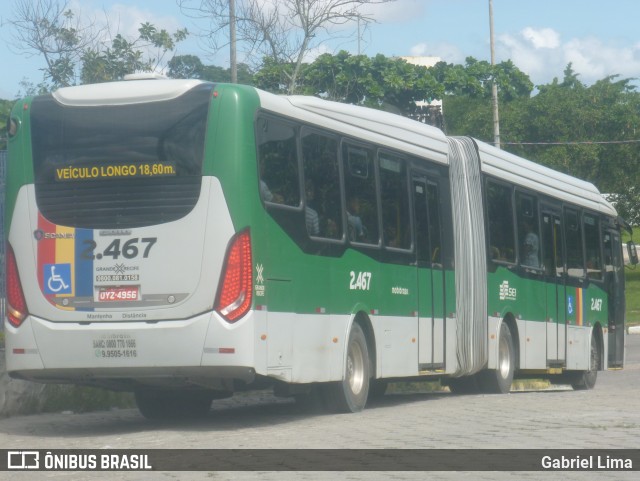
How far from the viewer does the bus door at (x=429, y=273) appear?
51.7ft

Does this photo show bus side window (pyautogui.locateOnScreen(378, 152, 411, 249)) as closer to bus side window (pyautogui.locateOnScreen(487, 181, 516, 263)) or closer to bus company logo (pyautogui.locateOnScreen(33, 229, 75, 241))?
bus side window (pyautogui.locateOnScreen(487, 181, 516, 263))

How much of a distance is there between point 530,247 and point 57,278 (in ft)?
32.1

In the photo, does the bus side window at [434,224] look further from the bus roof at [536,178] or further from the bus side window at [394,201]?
the bus roof at [536,178]

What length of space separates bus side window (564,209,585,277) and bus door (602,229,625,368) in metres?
1.64

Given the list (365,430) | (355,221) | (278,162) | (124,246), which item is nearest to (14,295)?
(124,246)

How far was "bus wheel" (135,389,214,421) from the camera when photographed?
45.6 feet

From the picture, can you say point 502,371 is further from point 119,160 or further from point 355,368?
point 119,160

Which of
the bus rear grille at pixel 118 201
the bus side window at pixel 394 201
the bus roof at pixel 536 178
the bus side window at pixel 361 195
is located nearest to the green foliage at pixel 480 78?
the bus roof at pixel 536 178

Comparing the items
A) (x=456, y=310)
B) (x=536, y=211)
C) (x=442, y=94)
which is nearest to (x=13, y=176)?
(x=456, y=310)

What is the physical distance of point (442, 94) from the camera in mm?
38094

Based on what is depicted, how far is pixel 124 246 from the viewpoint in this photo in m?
11.7

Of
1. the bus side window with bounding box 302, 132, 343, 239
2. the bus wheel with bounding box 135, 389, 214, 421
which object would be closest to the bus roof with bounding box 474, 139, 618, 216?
the bus side window with bounding box 302, 132, 343, 239

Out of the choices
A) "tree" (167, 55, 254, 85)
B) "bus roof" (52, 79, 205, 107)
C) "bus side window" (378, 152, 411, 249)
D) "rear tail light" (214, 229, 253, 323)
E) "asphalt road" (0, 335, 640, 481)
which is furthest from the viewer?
"tree" (167, 55, 254, 85)

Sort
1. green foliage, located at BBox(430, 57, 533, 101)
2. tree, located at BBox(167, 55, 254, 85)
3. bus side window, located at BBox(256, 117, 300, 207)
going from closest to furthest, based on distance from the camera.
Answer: bus side window, located at BBox(256, 117, 300, 207) < green foliage, located at BBox(430, 57, 533, 101) < tree, located at BBox(167, 55, 254, 85)
